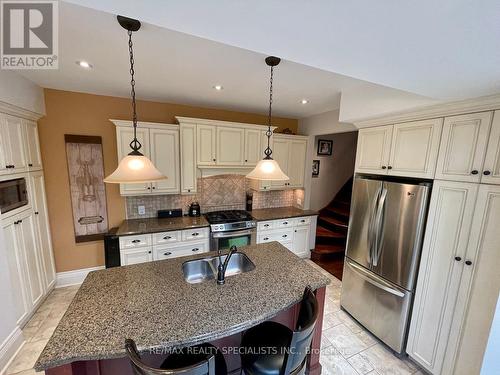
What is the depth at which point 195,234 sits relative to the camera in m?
3.04

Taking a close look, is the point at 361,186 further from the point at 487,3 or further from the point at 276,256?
the point at 487,3

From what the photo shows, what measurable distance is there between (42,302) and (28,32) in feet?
9.94

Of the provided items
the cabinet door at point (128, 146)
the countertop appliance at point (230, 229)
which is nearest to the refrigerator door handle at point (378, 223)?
the countertop appliance at point (230, 229)

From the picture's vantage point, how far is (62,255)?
2.96 metres

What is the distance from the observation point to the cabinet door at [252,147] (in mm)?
3438

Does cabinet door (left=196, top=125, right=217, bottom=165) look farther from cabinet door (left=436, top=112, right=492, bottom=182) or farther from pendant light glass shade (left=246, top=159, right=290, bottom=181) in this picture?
cabinet door (left=436, top=112, right=492, bottom=182)

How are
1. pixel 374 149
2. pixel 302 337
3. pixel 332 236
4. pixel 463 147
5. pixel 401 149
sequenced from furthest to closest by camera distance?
pixel 332 236 → pixel 374 149 → pixel 401 149 → pixel 463 147 → pixel 302 337

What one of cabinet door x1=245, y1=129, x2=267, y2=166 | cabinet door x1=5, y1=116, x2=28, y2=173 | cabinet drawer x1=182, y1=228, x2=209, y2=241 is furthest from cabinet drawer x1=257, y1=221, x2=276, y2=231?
cabinet door x1=5, y1=116, x2=28, y2=173

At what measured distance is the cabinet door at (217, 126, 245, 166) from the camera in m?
3.26

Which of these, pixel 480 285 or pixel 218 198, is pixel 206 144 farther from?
pixel 480 285

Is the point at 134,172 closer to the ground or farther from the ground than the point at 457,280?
farther from the ground

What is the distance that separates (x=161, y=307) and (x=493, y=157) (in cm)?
251

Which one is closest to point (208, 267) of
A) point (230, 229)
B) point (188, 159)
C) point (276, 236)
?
point (230, 229)

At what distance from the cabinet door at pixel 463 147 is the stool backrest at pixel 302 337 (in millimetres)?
1559
